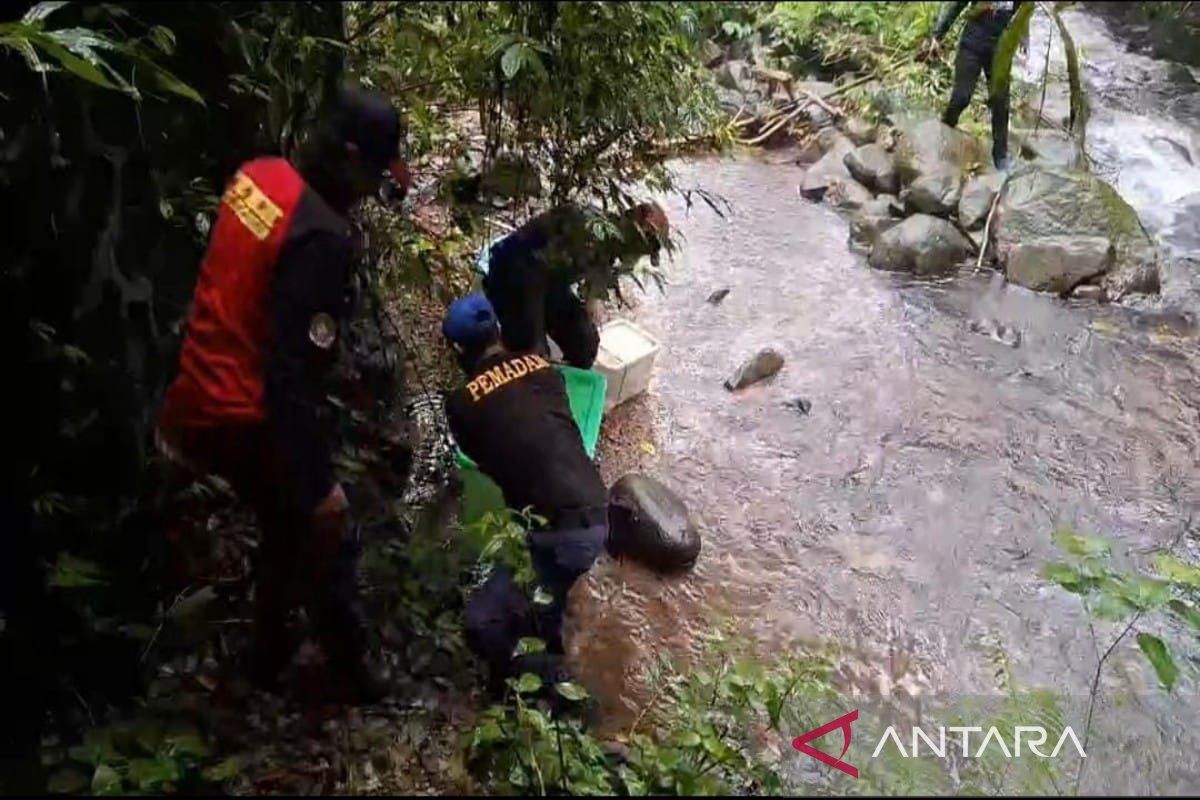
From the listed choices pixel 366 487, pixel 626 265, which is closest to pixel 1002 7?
pixel 626 265

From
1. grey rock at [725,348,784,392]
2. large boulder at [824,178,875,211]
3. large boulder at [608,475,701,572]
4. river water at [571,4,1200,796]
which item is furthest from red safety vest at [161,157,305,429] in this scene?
large boulder at [824,178,875,211]

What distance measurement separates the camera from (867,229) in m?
7.52

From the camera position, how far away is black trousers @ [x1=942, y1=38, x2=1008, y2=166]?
25.3 ft

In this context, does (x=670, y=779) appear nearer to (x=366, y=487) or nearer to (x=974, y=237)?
(x=366, y=487)

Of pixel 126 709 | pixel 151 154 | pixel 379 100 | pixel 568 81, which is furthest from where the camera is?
pixel 568 81

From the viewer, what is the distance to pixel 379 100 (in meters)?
2.53

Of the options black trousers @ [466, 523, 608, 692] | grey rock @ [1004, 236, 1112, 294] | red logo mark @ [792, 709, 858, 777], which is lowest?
grey rock @ [1004, 236, 1112, 294]

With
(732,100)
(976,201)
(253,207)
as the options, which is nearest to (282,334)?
(253,207)

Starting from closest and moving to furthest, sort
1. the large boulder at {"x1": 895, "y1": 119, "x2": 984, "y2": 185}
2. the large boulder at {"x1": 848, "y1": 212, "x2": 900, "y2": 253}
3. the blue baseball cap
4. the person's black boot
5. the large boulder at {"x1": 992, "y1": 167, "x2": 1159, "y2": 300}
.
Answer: the person's black boot
the blue baseball cap
the large boulder at {"x1": 992, "y1": 167, "x2": 1159, "y2": 300}
the large boulder at {"x1": 848, "y1": 212, "x2": 900, "y2": 253}
the large boulder at {"x1": 895, "y1": 119, "x2": 984, "y2": 185}

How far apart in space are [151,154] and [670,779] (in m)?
2.14

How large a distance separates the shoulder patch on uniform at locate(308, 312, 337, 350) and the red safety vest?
0.10 metres

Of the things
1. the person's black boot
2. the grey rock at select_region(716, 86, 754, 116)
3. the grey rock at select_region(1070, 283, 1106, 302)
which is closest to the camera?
the person's black boot

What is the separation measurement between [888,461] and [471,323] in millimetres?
2711

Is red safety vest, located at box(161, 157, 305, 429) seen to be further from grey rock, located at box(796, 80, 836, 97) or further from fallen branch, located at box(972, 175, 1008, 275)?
grey rock, located at box(796, 80, 836, 97)
